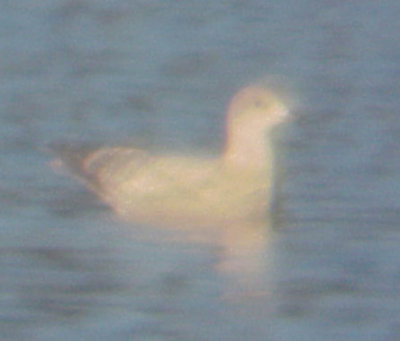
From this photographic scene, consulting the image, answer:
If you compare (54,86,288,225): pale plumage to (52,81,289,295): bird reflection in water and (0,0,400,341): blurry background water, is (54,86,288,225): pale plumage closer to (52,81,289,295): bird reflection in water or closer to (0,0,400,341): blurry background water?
(52,81,289,295): bird reflection in water

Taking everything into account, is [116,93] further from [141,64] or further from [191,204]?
[191,204]

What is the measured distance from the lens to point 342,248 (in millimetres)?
8828

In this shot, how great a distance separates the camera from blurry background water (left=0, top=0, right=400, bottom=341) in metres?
8.09

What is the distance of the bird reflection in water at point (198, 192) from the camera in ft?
30.0

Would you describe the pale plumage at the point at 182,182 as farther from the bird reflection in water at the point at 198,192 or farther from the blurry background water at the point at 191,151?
the blurry background water at the point at 191,151

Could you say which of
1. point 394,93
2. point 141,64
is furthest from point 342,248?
point 141,64

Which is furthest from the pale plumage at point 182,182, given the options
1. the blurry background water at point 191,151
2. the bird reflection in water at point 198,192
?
the blurry background water at point 191,151

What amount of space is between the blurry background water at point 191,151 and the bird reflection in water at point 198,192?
0.08 metres

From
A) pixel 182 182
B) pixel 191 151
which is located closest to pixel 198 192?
pixel 182 182

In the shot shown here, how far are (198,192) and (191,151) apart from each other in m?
1.12

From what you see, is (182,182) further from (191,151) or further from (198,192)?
(191,151)

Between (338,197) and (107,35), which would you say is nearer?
(338,197)

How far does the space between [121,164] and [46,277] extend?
1.16 meters

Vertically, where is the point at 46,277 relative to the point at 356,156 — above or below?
below
